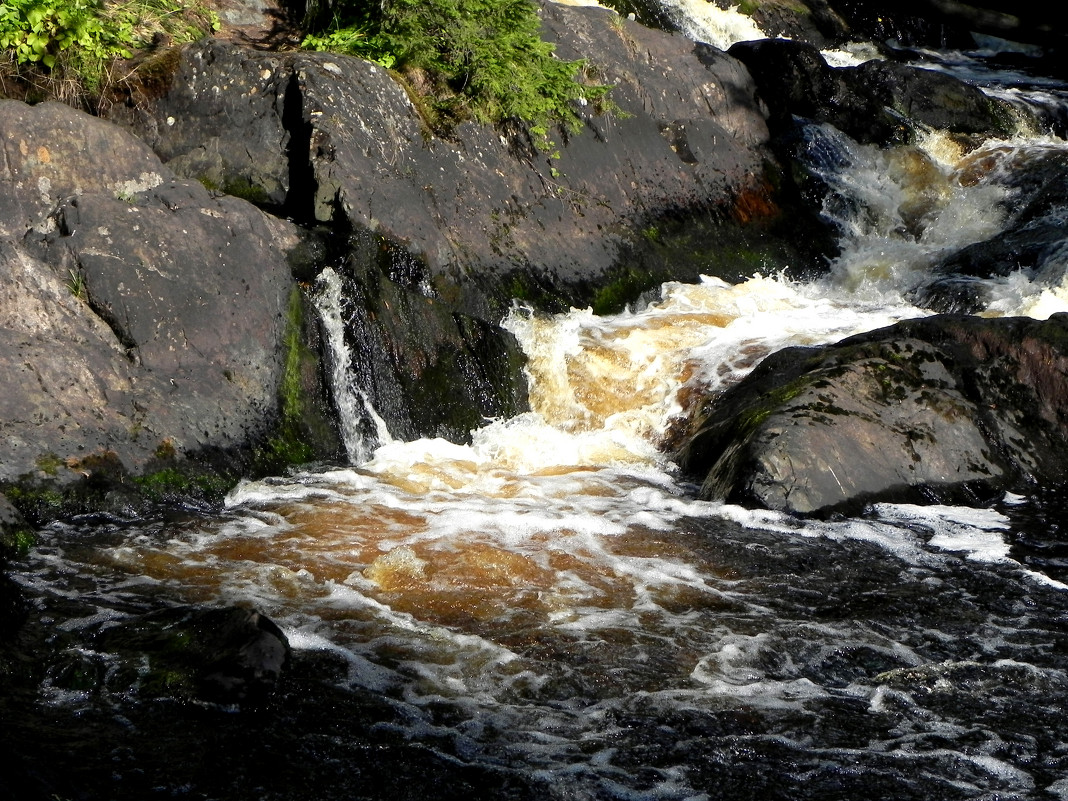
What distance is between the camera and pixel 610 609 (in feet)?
19.3

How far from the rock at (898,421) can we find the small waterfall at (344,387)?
235 cm

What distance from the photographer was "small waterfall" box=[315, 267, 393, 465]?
8250 mm

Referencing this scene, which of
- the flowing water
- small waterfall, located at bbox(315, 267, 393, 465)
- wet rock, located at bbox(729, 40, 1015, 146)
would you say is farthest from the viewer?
wet rock, located at bbox(729, 40, 1015, 146)

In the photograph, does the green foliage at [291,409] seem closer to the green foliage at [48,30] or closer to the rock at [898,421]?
the green foliage at [48,30]

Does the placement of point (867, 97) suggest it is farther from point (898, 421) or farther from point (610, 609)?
point (610, 609)

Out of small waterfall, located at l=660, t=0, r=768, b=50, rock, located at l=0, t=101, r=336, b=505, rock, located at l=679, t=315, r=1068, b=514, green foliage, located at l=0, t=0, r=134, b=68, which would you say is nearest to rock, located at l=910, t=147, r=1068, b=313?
rock, located at l=679, t=315, r=1068, b=514

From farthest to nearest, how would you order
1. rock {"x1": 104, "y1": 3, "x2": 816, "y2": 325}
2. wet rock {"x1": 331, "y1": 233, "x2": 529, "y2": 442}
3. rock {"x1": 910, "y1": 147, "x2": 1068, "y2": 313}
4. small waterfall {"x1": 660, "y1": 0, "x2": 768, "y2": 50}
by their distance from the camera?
small waterfall {"x1": 660, "y1": 0, "x2": 768, "y2": 50} → rock {"x1": 910, "y1": 147, "x2": 1068, "y2": 313} → rock {"x1": 104, "y1": 3, "x2": 816, "y2": 325} → wet rock {"x1": 331, "y1": 233, "x2": 529, "y2": 442}

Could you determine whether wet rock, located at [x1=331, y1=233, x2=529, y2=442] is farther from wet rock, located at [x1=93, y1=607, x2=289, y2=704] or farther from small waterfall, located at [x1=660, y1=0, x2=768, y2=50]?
small waterfall, located at [x1=660, y1=0, x2=768, y2=50]

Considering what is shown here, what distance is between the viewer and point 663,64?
485 inches

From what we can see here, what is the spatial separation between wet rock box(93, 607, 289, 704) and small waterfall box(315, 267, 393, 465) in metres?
3.19

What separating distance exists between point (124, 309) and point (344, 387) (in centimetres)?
164

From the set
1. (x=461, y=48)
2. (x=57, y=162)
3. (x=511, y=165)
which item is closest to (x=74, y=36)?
(x=57, y=162)

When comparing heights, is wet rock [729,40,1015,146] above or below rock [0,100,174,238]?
above

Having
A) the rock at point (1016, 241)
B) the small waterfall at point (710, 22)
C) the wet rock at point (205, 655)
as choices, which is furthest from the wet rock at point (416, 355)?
the small waterfall at point (710, 22)
